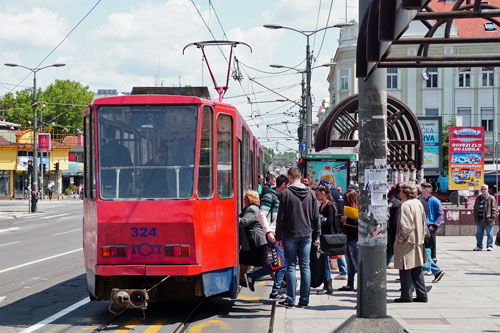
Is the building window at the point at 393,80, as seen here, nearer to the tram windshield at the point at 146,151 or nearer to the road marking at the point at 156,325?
the tram windshield at the point at 146,151

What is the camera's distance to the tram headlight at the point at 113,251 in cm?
913

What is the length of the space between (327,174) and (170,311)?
16.9 metres

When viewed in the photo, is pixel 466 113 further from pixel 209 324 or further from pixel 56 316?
pixel 56 316

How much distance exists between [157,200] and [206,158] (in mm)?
825

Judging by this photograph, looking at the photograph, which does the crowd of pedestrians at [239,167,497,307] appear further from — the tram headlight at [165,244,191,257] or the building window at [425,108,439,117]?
the building window at [425,108,439,117]

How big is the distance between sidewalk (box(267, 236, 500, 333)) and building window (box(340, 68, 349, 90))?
5437 centimetres

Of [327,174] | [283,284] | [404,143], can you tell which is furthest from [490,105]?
[283,284]

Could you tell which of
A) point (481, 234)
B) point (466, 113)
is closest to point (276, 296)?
point (481, 234)

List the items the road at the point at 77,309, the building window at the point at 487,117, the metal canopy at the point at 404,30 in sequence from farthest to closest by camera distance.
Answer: the building window at the point at 487,117 → the road at the point at 77,309 → the metal canopy at the point at 404,30

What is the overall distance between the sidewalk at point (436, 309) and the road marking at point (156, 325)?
138cm

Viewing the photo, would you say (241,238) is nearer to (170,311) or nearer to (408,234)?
(170,311)

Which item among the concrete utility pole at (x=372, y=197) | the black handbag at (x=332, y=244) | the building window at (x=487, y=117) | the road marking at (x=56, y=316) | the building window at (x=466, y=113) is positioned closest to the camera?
the concrete utility pole at (x=372, y=197)

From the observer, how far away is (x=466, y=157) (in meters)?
24.6

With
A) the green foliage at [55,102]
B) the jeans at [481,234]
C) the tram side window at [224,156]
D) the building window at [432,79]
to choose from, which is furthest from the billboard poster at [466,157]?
the green foliage at [55,102]
